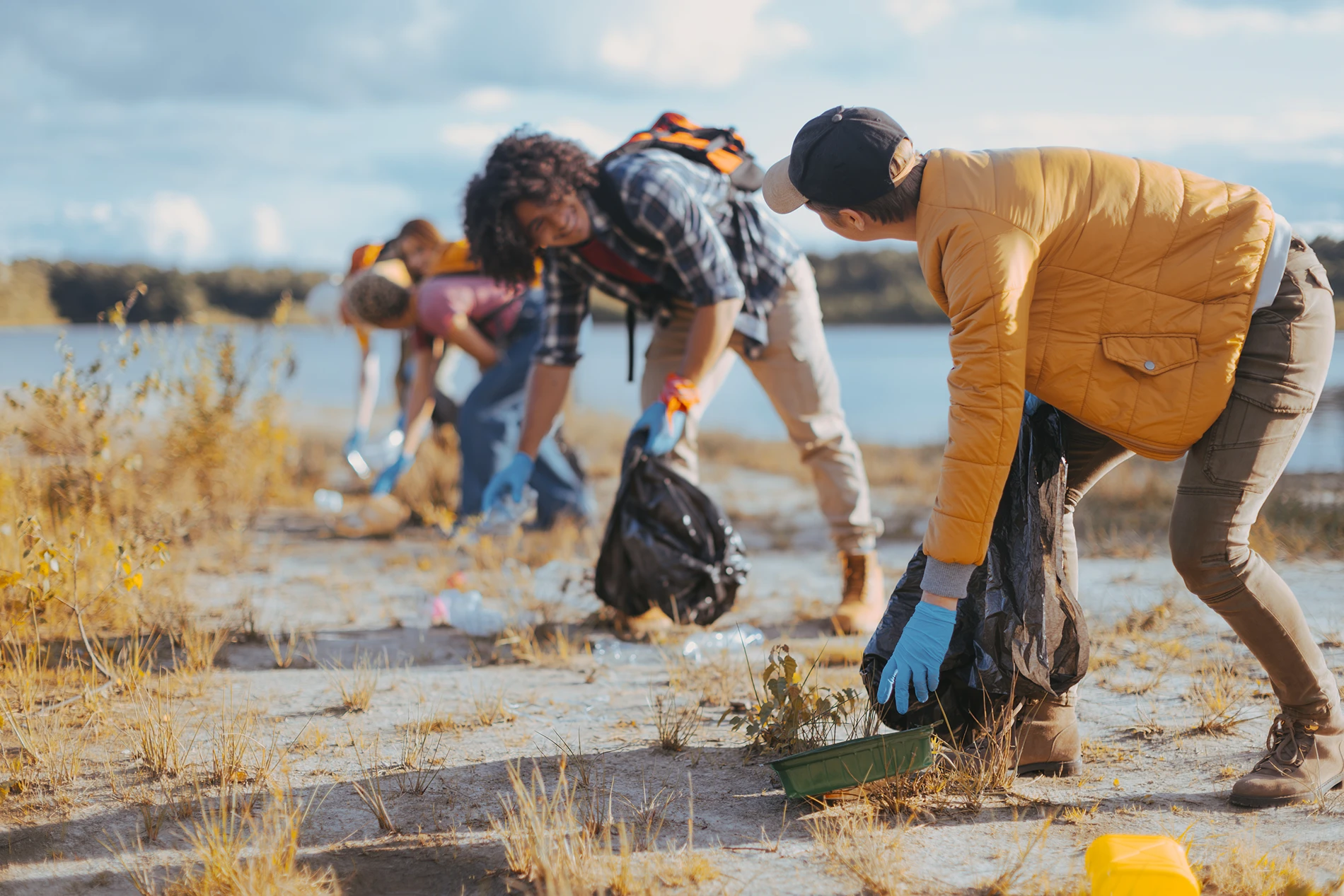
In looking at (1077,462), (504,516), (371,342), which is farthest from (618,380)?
(1077,462)

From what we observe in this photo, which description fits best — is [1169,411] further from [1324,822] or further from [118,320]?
[118,320]

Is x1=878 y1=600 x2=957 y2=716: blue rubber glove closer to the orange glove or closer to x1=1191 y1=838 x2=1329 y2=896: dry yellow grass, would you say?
x1=1191 y1=838 x2=1329 y2=896: dry yellow grass

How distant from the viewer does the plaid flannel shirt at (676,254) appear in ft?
10.9

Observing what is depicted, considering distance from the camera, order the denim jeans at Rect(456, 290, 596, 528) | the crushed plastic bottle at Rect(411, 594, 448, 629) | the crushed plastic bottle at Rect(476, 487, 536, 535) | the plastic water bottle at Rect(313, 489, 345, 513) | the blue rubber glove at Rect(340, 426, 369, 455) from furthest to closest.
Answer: the plastic water bottle at Rect(313, 489, 345, 513), the blue rubber glove at Rect(340, 426, 369, 455), the denim jeans at Rect(456, 290, 596, 528), the crushed plastic bottle at Rect(476, 487, 536, 535), the crushed plastic bottle at Rect(411, 594, 448, 629)

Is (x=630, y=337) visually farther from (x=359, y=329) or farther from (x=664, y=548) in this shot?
(x=359, y=329)

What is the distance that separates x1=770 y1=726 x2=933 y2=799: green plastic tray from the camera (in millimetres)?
2074

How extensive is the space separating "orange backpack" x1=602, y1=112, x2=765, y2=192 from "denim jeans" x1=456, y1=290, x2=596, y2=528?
1857mm

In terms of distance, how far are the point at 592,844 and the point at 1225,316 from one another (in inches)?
63.2

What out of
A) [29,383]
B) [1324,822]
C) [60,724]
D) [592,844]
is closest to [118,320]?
[29,383]

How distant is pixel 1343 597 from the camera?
3.95 meters

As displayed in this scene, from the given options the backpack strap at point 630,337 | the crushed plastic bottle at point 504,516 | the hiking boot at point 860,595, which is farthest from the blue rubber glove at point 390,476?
the hiking boot at point 860,595

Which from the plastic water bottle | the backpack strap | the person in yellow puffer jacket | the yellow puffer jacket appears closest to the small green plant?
the person in yellow puffer jacket

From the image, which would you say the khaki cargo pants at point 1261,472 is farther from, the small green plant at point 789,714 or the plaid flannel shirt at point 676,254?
the plaid flannel shirt at point 676,254

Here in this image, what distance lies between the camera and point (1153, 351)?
197cm
